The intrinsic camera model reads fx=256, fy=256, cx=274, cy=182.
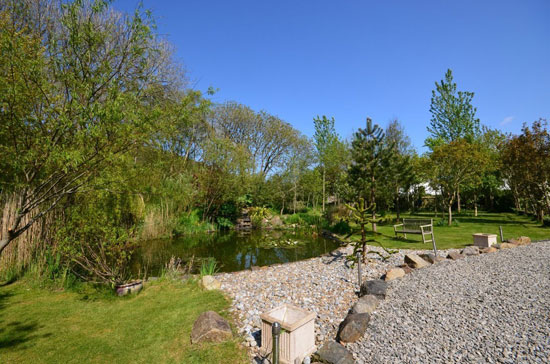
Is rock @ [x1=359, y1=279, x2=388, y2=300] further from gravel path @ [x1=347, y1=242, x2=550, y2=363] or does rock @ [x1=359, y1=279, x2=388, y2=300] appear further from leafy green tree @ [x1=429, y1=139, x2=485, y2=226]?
leafy green tree @ [x1=429, y1=139, x2=485, y2=226]

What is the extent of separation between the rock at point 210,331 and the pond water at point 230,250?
12.5 ft

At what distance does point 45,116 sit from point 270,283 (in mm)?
4517

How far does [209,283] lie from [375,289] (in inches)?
120

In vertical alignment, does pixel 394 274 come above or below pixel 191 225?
below

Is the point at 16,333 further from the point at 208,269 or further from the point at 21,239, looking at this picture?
the point at 208,269

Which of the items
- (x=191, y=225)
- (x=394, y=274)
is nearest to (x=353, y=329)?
(x=394, y=274)

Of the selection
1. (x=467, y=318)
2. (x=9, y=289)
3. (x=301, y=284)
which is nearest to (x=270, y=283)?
(x=301, y=284)

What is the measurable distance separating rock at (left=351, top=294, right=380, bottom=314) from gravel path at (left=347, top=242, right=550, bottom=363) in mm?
Answer: 92

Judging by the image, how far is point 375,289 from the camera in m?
4.16

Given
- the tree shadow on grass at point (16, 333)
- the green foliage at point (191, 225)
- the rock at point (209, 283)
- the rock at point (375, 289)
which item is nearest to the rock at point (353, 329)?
the rock at point (375, 289)

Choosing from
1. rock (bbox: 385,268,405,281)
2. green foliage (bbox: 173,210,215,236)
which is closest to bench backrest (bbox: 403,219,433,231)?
rock (bbox: 385,268,405,281)

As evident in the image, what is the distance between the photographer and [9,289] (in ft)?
15.2

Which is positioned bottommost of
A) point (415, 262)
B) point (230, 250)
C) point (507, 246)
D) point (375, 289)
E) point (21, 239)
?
point (230, 250)

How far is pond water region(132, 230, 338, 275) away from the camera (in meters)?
7.61
